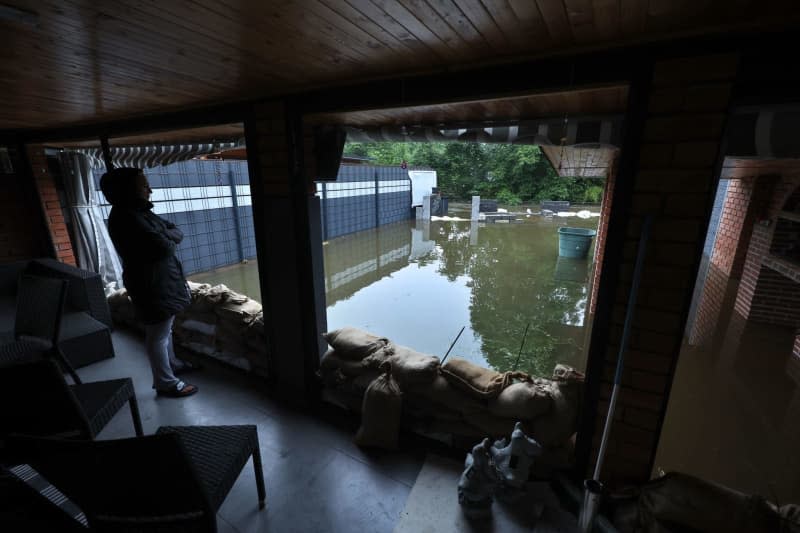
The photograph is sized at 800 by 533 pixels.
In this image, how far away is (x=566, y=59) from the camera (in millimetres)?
1478

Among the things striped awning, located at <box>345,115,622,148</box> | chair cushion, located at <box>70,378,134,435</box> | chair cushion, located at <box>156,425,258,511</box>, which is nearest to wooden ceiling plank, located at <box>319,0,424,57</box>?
striped awning, located at <box>345,115,622,148</box>

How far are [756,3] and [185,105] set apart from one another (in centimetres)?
309

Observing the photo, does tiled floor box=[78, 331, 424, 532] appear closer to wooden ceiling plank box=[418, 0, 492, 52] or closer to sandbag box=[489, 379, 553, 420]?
sandbag box=[489, 379, 553, 420]

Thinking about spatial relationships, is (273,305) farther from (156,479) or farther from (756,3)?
(756,3)

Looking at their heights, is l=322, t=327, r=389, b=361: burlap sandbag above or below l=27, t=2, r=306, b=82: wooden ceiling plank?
below

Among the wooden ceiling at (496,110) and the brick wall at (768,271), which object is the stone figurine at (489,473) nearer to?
the wooden ceiling at (496,110)

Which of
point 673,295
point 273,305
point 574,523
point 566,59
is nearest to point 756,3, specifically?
point 566,59

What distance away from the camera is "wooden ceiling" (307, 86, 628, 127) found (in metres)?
1.89

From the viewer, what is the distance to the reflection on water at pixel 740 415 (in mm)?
2386

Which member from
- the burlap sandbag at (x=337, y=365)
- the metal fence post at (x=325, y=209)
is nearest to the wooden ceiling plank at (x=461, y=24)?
the burlap sandbag at (x=337, y=365)

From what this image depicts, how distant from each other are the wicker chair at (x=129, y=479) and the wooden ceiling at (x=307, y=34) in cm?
137

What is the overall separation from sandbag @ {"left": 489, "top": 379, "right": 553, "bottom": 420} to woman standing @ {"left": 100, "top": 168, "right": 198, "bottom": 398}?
2.36 meters

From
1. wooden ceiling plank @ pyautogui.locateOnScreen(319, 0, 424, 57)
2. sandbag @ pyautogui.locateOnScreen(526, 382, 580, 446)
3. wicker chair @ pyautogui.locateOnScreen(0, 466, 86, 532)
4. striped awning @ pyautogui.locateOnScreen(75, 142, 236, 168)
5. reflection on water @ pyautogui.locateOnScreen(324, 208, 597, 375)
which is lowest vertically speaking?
reflection on water @ pyautogui.locateOnScreen(324, 208, 597, 375)

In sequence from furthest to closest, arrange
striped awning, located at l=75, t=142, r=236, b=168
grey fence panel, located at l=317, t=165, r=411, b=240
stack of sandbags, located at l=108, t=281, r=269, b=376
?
grey fence panel, located at l=317, t=165, r=411, b=240 → striped awning, located at l=75, t=142, r=236, b=168 → stack of sandbags, located at l=108, t=281, r=269, b=376
